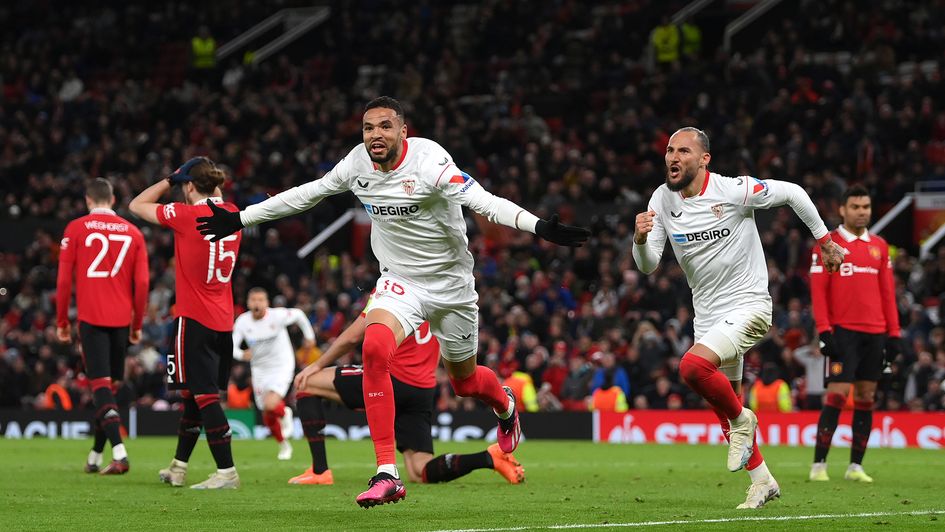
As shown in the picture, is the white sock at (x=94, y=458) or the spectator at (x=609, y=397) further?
the spectator at (x=609, y=397)

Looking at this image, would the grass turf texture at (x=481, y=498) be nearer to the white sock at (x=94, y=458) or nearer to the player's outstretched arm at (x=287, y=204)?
the white sock at (x=94, y=458)

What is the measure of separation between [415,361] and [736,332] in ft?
10.9

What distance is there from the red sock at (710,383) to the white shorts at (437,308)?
4.89ft

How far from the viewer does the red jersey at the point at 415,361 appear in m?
12.1

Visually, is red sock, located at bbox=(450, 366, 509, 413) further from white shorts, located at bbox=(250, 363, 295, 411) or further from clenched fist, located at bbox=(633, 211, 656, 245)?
white shorts, located at bbox=(250, 363, 295, 411)

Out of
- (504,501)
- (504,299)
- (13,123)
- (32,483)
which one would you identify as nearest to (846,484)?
(504,501)

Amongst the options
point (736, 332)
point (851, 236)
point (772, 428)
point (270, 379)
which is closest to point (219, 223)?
point (736, 332)

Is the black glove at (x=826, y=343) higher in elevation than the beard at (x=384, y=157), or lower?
lower

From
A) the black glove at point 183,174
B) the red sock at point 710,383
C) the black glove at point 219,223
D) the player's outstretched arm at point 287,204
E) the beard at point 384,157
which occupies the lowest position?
the red sock at point 710,383

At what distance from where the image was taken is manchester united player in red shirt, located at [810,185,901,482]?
13.2m

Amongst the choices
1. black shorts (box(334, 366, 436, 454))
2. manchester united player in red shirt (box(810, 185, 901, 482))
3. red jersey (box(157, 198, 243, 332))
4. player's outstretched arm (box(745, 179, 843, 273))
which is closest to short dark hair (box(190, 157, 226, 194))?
red jersey (box(157, 198, 243, 332))

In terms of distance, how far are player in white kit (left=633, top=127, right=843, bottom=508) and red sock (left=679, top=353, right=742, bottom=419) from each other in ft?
0.09

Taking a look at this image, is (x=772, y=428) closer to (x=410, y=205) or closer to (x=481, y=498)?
(x=481, y=498)

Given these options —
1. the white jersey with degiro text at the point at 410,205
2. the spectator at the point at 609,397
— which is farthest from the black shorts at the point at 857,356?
the spectator at the point at 609,397
